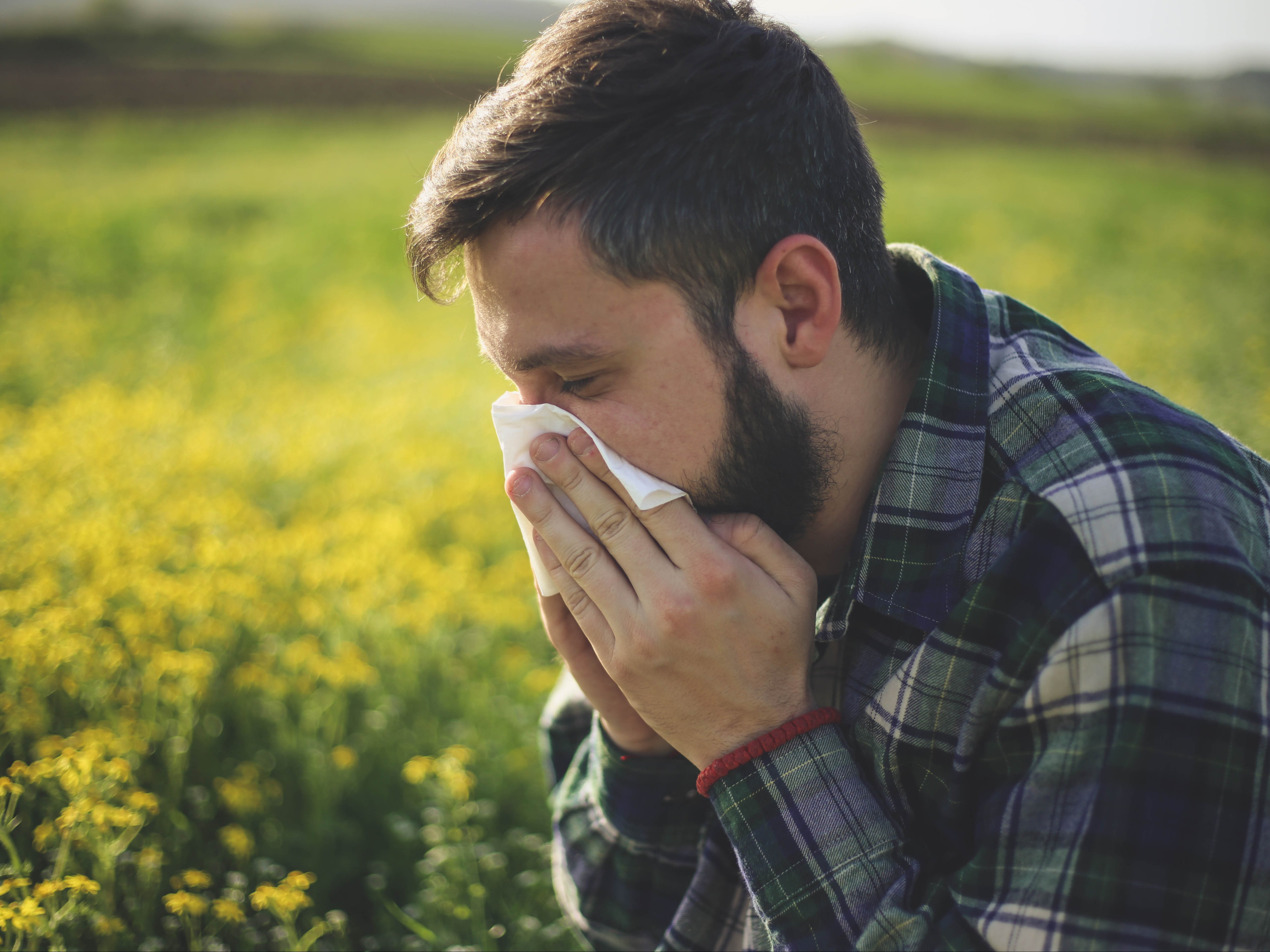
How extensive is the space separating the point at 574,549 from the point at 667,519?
195mm

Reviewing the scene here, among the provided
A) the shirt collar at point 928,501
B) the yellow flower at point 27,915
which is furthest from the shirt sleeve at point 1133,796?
the yellow flower at point 27,915

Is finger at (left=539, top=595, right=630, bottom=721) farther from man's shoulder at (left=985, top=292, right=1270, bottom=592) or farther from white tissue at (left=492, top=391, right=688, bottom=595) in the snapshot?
man's shoulder at (left=985, top=292, right=1270, bottom=592)

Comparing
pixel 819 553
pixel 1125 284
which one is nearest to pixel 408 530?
pixel 819 553

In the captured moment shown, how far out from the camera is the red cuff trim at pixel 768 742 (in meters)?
1.38

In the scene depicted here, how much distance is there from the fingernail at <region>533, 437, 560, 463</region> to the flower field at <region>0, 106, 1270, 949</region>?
598mm

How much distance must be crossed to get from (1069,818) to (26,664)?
2.71 meters

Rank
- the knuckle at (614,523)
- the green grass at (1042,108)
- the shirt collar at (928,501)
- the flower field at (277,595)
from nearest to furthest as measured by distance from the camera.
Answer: the shirt collar at (928,501) < the knuckle at (614,523) < the flower field at (277,595) < the green grass at (1042,108)

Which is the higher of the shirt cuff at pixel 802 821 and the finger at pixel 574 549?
the finger at pixel 574 549

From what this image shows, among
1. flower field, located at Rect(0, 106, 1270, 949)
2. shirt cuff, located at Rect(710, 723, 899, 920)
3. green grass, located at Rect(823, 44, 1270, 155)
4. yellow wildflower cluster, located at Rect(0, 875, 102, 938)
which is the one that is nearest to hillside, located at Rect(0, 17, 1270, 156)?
green grass, located at Rect(823, 44, 1270, 155)

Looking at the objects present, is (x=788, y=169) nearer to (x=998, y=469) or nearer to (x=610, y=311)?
(x=610, y=311)

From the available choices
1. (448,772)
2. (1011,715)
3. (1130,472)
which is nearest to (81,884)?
(448,772)

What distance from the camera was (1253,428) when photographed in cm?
451

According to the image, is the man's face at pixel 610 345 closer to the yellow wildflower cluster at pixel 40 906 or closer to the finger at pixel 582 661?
the finger at pixel 582 661

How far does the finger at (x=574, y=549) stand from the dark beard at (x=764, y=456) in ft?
0.67
